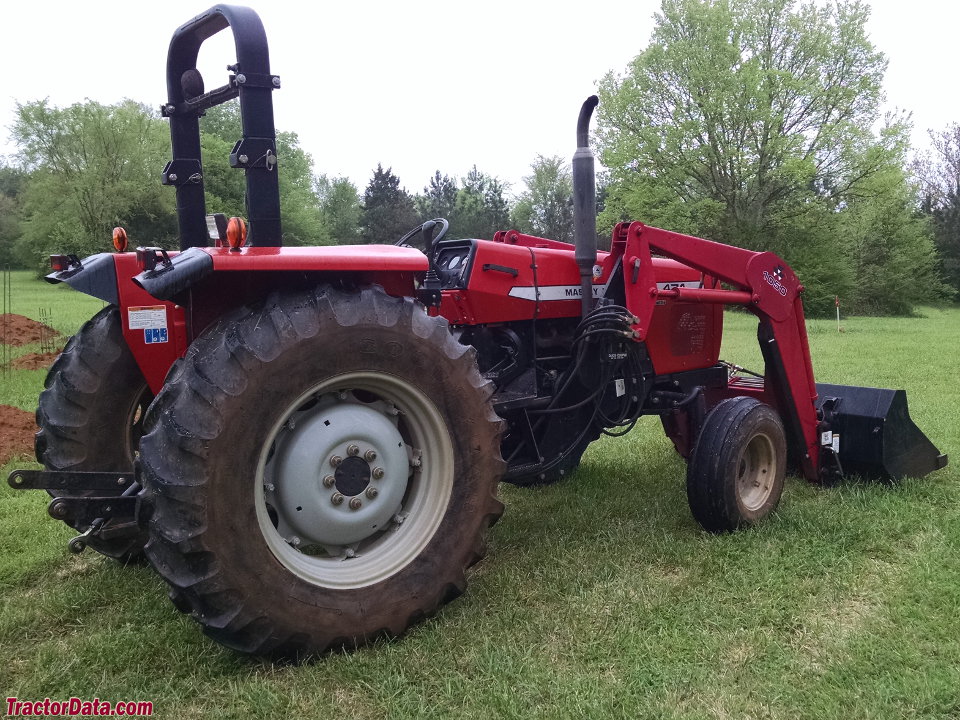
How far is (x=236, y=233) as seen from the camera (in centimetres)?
254

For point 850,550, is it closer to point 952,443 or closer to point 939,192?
point 952,443

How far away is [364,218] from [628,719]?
4456 cm

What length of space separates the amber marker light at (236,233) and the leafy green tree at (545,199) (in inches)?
1593

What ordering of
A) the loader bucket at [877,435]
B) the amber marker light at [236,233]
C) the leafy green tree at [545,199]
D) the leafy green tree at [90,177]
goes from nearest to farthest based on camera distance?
the amber marker light at [236,233], the loader bucket at [877,435], the leafy green tree at [90,177], the leafy green tree at [545,199]

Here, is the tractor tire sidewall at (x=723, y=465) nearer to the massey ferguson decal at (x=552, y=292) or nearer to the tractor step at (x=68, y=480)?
the massey ferguson decal at (x=552, y=292)

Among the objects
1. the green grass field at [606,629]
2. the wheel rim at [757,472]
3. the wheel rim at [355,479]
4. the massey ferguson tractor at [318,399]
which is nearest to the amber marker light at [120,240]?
the massey ferguson tractor at [318,399]

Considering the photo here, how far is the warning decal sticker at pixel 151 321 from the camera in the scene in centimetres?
300

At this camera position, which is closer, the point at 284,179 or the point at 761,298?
the point at 761,298

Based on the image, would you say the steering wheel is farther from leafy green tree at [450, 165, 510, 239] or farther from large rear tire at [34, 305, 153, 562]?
leafy green tree at [450, 165, 510, 239]

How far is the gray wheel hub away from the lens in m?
2.64

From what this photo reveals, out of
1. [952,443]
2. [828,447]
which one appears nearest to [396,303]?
[828,447]

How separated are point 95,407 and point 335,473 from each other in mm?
1262

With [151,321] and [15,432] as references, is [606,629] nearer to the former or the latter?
[151,321]

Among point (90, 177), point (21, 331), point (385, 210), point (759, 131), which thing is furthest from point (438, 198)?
point (21, 331)
